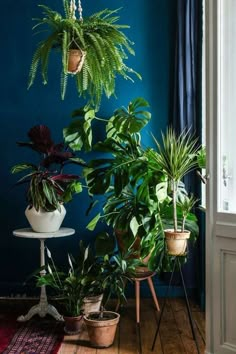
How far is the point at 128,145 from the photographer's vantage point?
353 cm

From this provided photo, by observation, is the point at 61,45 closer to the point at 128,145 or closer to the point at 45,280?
the point at 128,145

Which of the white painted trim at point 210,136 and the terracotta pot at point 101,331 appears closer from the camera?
the white painted trim at point 210,136

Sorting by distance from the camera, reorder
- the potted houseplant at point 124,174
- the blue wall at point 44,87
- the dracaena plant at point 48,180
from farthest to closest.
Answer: the blue wall at point 44,87, the dracaena plant at point 48,180, the potted houseplant at point 124,174

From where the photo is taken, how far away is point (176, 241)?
2877 mm

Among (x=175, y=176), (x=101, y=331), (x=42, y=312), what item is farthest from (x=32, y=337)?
(x=175, y=176)

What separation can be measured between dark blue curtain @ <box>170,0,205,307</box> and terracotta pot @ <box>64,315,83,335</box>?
107 centimetres

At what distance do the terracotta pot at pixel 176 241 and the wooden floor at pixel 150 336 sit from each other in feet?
2.11

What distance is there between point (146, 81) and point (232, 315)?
216 centimetres

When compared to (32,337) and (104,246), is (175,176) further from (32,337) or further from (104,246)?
(32,337)

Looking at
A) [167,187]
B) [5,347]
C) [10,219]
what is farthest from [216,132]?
[10,219]

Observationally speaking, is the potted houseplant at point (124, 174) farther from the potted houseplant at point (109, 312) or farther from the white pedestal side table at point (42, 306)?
Result: the white pedestal side table at point (42, 306)

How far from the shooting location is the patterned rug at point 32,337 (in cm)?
307

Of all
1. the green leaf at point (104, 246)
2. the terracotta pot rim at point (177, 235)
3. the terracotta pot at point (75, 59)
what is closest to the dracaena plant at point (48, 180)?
the green leaf at point (104, 246)

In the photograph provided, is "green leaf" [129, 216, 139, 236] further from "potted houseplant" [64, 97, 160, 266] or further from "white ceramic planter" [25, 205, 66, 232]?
"white ceramic planter" [25, 205, 66, 232]
